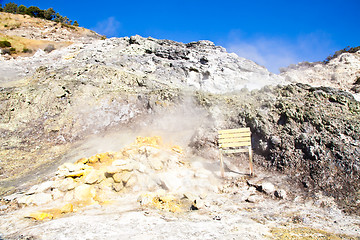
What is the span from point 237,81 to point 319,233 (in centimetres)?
1406

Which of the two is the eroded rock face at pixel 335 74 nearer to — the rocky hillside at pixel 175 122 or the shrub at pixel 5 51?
the rocky hillside at pixel 175 122

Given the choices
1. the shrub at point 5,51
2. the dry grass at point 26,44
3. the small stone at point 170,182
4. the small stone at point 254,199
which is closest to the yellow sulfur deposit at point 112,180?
the small stone at point 170,182

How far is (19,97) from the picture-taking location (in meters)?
13.8

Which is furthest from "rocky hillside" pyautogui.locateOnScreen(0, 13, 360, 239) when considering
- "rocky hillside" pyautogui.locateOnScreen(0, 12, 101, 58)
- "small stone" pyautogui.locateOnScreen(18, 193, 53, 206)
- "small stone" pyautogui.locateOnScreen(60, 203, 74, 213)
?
"rocky hillside" pyautogui.locateOnScreen(0, 12, 101, 58)

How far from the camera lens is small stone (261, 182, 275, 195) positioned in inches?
268

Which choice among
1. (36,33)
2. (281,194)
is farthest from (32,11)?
(281,194)

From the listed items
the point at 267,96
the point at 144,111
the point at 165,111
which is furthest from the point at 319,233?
the point at 144,111

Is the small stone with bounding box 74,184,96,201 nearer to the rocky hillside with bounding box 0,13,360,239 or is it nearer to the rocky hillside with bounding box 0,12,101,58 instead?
the rocky hillside with bounding box 0,13,360,239

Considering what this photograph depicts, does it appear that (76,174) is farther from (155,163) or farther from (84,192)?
(155,163)

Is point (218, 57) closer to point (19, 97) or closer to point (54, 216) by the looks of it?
point (19, 97)

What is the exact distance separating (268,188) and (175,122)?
6914 millimetres

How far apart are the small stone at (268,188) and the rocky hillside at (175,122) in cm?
7

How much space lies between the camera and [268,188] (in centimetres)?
692

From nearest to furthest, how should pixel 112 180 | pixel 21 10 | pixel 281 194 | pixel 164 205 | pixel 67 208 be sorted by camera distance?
pixel 67 208 < pixel 164 205 < pixel 281 194 < pixel 112 180 < pixel 21 10
